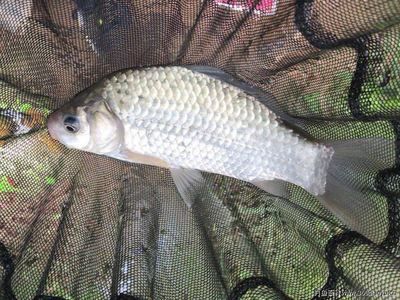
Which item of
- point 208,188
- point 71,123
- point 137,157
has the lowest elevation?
point 208,188

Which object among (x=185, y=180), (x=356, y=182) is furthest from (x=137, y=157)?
(x=356, y=182)

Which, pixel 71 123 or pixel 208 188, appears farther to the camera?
pixel 208 188

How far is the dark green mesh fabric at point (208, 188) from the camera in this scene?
53.2 inches

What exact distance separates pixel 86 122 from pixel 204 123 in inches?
13.1

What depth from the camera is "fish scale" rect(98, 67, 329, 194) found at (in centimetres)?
144

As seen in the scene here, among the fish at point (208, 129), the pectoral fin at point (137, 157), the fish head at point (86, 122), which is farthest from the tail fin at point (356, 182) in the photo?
the fish head at point (86, 122)

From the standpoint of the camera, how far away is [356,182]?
4.82 feet

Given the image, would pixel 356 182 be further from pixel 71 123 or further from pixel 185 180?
pixel 71 123

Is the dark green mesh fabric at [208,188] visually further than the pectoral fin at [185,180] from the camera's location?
No

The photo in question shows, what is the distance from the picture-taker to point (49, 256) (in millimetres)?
1425

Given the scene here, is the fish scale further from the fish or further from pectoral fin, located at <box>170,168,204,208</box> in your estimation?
pectoral fin, located at <box>170,168,204,208</box>

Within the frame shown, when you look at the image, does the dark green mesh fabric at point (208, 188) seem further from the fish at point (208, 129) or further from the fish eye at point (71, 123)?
the fish eye at point (71, 123)

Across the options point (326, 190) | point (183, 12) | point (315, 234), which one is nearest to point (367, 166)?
point (326, 190)

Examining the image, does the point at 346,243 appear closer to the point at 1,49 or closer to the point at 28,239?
the point at 28,239
